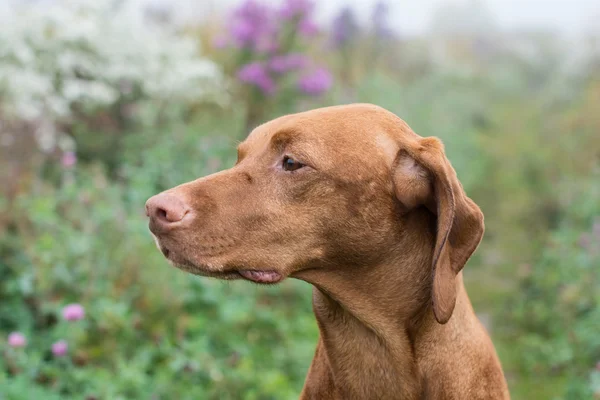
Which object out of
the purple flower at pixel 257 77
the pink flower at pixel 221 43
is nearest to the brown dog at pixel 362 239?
the purple flower at pixel 257 77

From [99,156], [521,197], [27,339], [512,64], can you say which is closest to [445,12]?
[512,64]

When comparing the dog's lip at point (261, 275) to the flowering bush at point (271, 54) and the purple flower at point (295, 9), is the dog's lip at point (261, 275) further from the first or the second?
the purple flower at point (295, 9)

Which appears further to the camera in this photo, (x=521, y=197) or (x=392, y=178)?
(x=521, y=197)

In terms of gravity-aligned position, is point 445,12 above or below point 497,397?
below

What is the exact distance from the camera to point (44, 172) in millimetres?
6008

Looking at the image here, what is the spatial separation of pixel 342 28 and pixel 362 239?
10.0m

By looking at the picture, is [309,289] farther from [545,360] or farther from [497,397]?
[497,397]

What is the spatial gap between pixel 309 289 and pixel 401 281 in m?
3.42

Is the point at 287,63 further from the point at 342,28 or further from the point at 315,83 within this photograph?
the point at 342,28

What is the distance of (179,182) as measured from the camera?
20.8ft

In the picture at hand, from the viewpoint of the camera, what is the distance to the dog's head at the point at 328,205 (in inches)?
94.8

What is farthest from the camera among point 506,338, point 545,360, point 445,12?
point 445,12

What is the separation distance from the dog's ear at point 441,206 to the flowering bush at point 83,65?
4.36 metres

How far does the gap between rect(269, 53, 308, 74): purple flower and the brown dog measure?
579 cm
